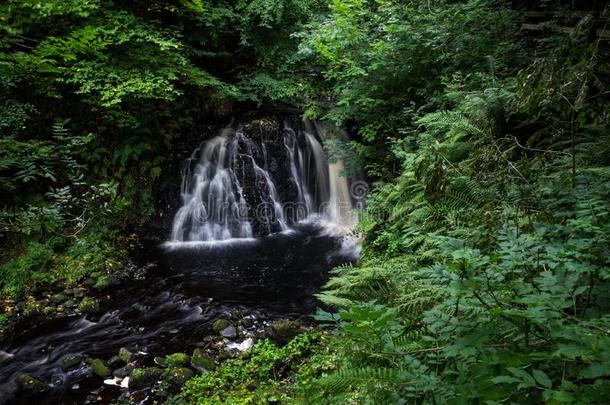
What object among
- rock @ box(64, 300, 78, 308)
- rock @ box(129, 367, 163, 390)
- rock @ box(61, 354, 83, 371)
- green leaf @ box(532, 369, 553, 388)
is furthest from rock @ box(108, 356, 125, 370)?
green leaf @ box(532, 369, 553, 388)

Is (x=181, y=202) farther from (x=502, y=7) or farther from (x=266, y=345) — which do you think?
(x=502, y=7)

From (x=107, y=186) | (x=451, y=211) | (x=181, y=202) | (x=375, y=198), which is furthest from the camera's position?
(x=181, y=202)

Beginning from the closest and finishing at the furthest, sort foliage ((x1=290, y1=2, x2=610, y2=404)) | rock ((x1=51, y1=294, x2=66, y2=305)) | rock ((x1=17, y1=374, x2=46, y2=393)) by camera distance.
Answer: foliage ((x1=290, y1=2, x2=610, y2=404))
rock ((x1=17, y1=374, x2=46, y2=393))
rock ((x1=51, y1=294, x2=66, y2=305))

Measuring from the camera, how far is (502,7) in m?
7.23

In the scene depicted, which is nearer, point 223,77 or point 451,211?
point 451,211

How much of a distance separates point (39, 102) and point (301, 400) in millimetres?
11106

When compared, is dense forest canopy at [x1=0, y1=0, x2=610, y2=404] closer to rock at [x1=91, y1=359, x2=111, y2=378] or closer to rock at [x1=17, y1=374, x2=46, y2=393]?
rock at [x1=91, y1=359, x2=111, y2=378]

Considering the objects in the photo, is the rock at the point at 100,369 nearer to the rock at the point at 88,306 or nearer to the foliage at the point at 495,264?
the rock at the point at 88,306

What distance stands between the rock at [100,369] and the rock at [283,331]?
254cm

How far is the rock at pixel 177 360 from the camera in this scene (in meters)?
6.12

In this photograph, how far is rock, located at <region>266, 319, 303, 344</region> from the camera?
6.45 m

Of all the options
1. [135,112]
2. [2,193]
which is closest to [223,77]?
[135,112]

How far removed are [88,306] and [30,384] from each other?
2264 millimetres

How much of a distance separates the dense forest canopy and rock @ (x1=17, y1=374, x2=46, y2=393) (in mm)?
2527
